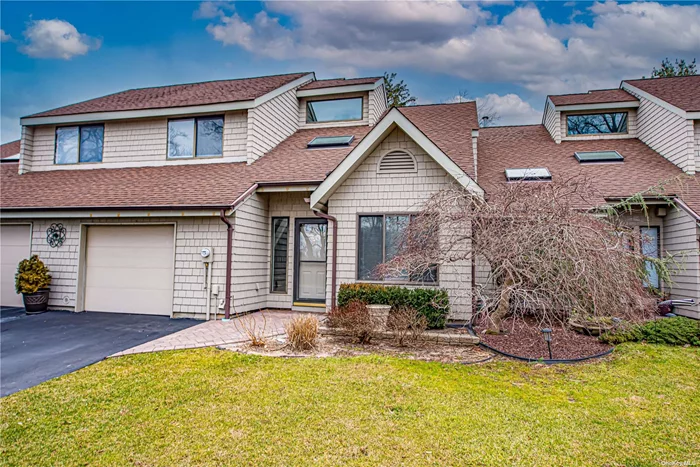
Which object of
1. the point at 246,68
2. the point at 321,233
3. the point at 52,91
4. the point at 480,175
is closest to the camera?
the point at 321,233

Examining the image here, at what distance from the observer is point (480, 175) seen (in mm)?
11742

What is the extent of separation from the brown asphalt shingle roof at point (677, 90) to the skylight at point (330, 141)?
946 cm

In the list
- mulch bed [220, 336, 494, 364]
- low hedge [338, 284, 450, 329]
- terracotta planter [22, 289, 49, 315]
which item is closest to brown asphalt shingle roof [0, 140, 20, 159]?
terracotta planter [22, 289, 49, 315]

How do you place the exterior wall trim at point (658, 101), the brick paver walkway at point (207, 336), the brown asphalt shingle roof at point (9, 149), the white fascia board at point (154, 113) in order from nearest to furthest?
the brick paver walkway at point (207, 336) → the exterior wall trim at point (658, 101) → the white fascia board at point (154, 113) → the brown asphalt shingle roof at point (9, 149)

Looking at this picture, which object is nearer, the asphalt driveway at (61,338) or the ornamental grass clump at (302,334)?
the asphalt driveway at (61,338)

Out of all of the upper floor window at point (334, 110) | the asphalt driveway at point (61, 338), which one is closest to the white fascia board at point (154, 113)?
the upper floor window at point (334, 110)

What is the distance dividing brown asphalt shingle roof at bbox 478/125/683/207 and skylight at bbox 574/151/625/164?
0.19 meters

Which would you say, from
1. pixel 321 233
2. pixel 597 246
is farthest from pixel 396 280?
pixel 597 246

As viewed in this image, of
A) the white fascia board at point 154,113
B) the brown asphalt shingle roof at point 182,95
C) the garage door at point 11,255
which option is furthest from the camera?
the brown asphalt shingle roof at point 182,95

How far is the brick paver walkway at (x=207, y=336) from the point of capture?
6.95m

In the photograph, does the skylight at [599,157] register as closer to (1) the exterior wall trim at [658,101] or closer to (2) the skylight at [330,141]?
(1) the exterior wall trim at [658,101]

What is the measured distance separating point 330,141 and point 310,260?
4.02 m

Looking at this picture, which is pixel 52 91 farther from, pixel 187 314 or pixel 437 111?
pixel 437 111

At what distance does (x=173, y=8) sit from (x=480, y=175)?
40.3ft
